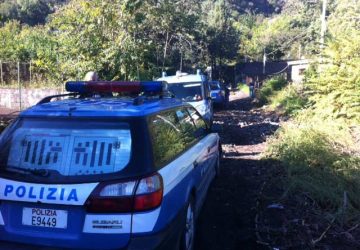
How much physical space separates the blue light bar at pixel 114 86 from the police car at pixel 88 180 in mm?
993

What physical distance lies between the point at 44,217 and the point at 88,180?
1.51 ft

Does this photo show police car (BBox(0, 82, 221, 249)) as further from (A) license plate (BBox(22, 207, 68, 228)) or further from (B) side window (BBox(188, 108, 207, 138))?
(B) side window (BBox(188, 108, 207, 138))

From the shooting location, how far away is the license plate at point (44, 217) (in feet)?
11.2

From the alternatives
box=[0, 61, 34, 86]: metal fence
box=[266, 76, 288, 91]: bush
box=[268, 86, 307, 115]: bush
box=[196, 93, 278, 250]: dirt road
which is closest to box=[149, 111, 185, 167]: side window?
box=[196, 93, 278, 250]: dirt road

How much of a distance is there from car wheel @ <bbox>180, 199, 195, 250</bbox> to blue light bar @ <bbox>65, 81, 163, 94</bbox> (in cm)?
135

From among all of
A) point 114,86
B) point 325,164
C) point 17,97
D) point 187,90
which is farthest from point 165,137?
point 17,97

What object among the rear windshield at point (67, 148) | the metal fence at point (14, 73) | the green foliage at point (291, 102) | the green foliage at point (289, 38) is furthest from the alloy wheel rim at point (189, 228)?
the green foliage at point (289, 38)

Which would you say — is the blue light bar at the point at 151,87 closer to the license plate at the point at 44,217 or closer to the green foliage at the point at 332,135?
the license plate at the point at 44,217

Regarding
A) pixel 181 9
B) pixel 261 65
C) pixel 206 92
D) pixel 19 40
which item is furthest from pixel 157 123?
pixel 261 65

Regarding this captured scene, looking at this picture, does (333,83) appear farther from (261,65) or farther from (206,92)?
(261,65)

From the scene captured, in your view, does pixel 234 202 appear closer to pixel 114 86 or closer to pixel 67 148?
pixel 114 86

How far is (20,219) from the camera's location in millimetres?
3527

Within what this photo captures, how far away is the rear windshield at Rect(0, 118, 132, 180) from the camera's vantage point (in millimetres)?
3510

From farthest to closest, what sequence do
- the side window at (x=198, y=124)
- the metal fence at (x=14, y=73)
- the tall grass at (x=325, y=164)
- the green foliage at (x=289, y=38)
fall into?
1. the green foliage at (x=289, y=38)
2. the metal fence at (x=14, y=73)
3. the tall grass at (x=325, y=164)
4. the side window at (x=198, y=124)
